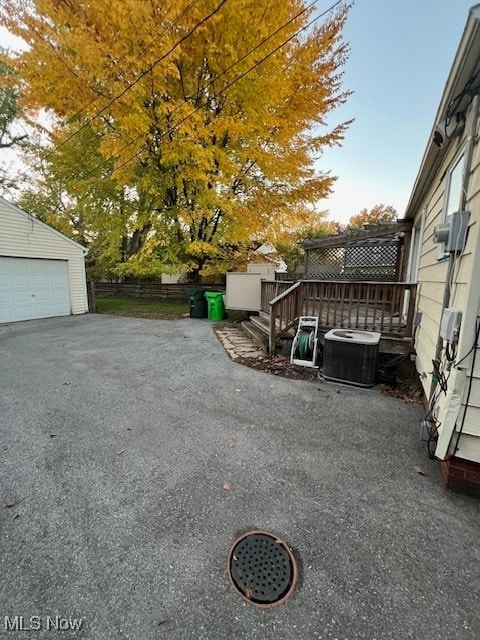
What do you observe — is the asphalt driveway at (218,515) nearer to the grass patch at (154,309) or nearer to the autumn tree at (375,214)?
the grass patch at (154,309)

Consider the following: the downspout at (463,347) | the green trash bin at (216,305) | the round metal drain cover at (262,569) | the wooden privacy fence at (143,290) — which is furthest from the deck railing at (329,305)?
the wooden privacy fence at (143,290)

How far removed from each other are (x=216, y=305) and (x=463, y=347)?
8.27 meters

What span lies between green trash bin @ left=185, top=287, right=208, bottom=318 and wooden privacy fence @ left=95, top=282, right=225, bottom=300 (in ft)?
11.1

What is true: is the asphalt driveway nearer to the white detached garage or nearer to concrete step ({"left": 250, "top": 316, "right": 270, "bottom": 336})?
concrete step ({"left": 250, "top": 316, "right": 270, "bottom": 336})

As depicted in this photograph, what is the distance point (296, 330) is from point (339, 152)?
8.85 m

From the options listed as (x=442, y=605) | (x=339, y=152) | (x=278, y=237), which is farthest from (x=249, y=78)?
(x=442, y=605)

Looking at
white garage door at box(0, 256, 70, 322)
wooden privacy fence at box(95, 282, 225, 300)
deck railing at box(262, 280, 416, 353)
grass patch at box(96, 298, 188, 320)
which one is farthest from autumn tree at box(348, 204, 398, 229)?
white garage door at box(0, 256, 70, 322)

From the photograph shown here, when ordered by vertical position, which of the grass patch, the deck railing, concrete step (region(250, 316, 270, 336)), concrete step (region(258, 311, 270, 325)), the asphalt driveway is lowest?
the asphalt driveway

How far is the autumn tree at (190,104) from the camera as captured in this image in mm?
7449

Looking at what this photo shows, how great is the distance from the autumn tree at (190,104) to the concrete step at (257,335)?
451 centimetres

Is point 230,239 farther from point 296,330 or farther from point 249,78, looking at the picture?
point 296,330

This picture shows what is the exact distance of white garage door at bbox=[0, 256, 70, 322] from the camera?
9406 millimetres

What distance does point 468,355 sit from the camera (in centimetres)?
215

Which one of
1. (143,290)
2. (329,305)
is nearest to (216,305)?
(329,305)
